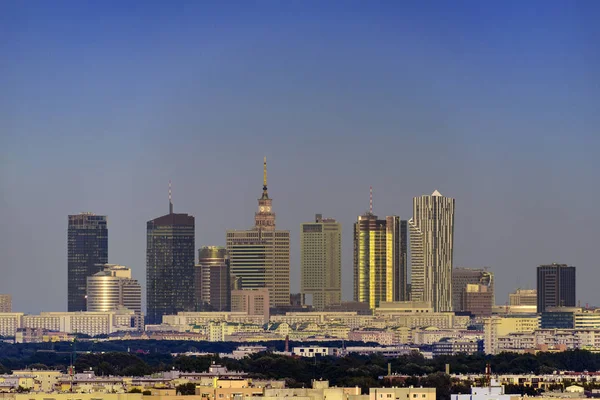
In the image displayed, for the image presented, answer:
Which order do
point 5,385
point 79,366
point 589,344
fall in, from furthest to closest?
1. point 589,344
2. point 79,366
3. point 5,385

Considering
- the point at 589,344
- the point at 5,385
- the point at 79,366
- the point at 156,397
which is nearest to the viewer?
the point at 156,397

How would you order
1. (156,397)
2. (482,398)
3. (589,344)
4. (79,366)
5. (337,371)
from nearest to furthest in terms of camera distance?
(482,398)
(156,397)
(337,371)
(79,366)
(589,344)

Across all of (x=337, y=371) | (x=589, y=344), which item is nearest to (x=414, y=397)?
(x=337, y=371)

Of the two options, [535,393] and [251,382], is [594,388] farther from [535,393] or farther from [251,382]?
[251,382]

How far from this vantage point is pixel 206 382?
96.9 meters

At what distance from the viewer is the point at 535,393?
92125mm

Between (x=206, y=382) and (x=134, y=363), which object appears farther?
(x=134, y=363)

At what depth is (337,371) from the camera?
12231 centimetres

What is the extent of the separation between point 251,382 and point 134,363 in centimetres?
4407

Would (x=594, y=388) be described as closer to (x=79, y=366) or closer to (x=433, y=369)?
(x=433, y=369)

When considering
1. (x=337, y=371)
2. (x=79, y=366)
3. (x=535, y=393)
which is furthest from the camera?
(x=79, y=366)

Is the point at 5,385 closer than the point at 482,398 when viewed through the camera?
No

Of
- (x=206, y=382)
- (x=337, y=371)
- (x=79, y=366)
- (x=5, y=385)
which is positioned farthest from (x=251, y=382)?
(x=79, y=366)

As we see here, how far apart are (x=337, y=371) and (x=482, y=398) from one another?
49819 millimetres
